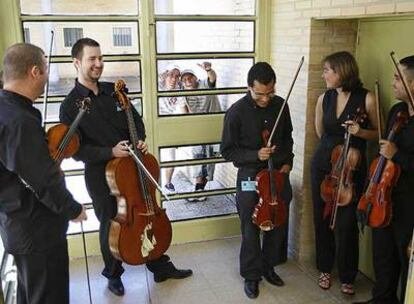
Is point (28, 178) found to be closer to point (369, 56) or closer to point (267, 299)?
point (267, 299)

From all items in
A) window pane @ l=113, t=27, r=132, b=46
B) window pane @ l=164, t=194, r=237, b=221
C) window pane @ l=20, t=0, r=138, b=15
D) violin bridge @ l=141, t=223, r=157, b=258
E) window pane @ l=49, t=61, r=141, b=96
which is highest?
window pane @ l=20, t=0, r=138, b=15

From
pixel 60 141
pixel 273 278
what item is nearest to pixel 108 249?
pixel 60 141

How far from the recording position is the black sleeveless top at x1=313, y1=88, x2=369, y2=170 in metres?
2.84

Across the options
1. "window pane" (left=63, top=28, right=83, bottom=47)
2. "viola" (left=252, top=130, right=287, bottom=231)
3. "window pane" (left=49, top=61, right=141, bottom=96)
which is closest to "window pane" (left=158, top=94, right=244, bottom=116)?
"window pane" (left=49, top=61, right=141, bottom=96)

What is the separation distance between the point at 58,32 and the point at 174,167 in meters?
1.33

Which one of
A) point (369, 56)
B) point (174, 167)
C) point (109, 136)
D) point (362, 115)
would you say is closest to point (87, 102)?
point (109, 136)

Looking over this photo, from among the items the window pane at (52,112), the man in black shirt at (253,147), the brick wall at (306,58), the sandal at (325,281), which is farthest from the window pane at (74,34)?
the sandal at (325,281)

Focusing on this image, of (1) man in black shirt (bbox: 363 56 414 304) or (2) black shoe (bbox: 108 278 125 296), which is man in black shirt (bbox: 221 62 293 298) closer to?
(1) man in black shirt (bbox: 363 56 414 304)

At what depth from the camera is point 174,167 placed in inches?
145

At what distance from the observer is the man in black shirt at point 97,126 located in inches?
108

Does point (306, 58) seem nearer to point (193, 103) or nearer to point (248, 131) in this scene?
point (248, 131)

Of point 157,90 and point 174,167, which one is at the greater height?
point 157,90

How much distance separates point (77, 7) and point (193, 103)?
110 cm

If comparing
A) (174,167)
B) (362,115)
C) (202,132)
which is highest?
(362,115)
